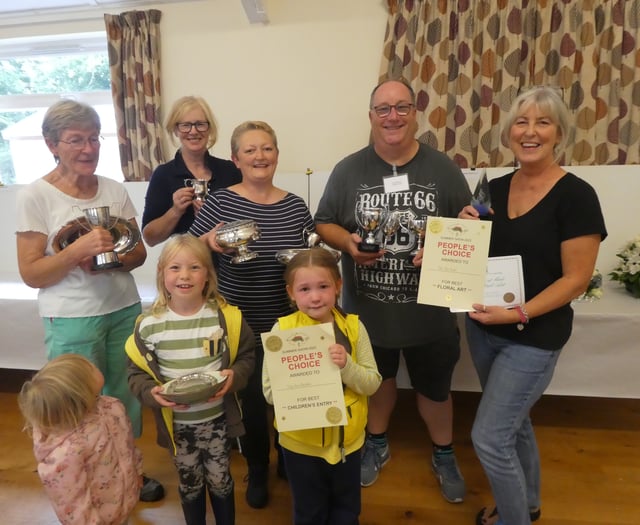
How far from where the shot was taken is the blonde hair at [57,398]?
3.54 feet

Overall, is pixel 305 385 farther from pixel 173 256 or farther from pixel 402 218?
pixel 402 218

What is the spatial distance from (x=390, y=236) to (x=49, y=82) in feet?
10.7

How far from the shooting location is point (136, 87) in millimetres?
2875

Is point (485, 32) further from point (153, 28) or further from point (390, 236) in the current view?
point (153, 28)

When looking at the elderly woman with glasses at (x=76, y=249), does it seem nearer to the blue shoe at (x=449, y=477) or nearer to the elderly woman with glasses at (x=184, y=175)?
the elderly woman with glasses at (x=184, y=175)

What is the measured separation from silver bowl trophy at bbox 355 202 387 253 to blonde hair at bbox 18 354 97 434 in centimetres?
88

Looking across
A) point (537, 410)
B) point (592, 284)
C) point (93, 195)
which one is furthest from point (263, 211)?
point (537, 410)

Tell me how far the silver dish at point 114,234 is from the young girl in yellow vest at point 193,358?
28 cm

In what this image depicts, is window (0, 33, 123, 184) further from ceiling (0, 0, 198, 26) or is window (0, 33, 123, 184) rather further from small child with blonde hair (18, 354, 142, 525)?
small child with blonde hair (18, 354, 142, 525)

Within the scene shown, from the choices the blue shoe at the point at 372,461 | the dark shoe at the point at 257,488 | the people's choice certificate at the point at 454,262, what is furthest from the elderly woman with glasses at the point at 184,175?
the blue shoe at the point at 372,461

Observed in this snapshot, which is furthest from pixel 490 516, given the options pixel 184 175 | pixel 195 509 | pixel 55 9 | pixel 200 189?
pixel 55 9

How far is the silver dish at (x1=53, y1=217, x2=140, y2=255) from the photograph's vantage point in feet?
4.44

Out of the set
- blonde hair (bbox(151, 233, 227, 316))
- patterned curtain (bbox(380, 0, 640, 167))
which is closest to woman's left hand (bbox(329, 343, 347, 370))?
blonde hair (bbox(151, 233, 227, 316))

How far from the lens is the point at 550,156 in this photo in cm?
115
